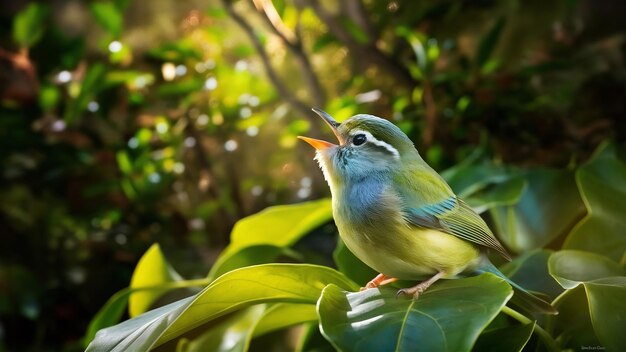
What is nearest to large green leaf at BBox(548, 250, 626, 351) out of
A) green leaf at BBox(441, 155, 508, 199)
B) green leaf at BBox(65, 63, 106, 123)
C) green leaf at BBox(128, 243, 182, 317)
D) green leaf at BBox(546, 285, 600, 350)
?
green leaf at BBox(546, 285, 600, 350)

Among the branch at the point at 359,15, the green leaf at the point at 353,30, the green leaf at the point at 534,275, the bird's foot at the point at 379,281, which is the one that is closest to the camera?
the bird's foot at the point at 379,281

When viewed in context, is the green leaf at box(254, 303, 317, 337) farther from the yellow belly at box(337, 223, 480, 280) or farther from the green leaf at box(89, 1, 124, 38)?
the green leaf at box(89, 1, 124, 38)

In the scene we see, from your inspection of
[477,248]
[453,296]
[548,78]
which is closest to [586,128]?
[548,78]

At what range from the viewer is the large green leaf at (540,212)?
1.14 metres

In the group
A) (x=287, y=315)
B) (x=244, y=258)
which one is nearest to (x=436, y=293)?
(x=287, y=315)

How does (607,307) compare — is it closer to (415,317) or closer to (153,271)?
→ (415,317)

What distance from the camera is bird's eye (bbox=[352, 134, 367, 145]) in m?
0.72

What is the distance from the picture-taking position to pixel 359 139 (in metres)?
0.73

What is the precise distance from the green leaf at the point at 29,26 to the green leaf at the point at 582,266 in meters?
1.84

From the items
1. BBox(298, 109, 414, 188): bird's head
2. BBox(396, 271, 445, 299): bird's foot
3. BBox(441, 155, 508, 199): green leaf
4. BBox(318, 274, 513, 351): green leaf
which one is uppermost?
BBox(298, 109, 414, 188): bird's head

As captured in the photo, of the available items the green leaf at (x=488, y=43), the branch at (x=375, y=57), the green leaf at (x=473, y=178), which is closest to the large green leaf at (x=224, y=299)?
the green leaf at (x=473, y=178)

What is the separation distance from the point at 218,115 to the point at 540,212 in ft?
3.82

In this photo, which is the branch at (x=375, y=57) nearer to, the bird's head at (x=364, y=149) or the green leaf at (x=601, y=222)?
→ the green leaf at (x=601, y=222)

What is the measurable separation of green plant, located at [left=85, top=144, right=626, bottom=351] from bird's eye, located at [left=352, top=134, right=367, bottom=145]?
157 millimetres
